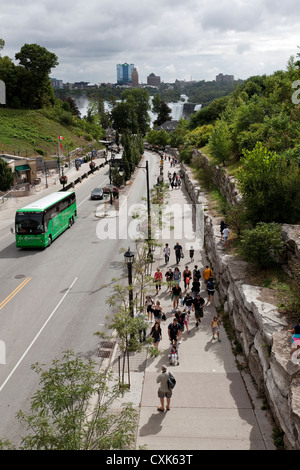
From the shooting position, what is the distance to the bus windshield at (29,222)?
81.7 feet

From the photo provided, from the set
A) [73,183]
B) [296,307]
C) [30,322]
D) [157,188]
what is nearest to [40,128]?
[73,183]

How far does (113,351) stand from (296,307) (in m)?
6.30

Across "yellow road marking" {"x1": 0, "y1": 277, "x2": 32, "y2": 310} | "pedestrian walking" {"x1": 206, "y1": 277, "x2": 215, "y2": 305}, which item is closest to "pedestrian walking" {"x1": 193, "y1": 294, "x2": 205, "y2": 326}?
"pedestrian walking" {"x1": 206, "y1": 277, "x2": 215, "y2": 305}

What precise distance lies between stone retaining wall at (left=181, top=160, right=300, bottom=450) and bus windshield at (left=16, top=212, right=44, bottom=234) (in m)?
12.4

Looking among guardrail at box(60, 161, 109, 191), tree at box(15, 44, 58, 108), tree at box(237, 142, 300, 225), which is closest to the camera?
tree at box(237, 142, 300, 225)

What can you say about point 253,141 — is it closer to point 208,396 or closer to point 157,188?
point 157,188

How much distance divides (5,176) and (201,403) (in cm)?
3788

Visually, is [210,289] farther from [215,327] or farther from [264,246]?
[264,246]

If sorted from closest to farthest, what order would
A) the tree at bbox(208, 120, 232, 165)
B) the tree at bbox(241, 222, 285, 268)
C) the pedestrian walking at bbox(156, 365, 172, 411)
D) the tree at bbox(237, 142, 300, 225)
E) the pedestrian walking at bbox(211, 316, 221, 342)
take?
the pedestrian walking at bbox(156, 365, 172, 411), the pedestrian walking at bbox(211, 316, 221, 342), the tree at bbox(241, 222, 285, 268), the tree at bbox(237, 142, 300, 225), the tree at bbox(208, 120, 232, 165)

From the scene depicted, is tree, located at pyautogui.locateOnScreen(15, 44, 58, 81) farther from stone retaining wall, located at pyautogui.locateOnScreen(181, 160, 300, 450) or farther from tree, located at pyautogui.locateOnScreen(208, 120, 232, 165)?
stone retaining wall, located at pyautogui.locateOnScreen(181, 160, 300, 450)

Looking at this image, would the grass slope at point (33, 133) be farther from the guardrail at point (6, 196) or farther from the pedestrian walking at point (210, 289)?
the pedestrian walking at point (210, 289)

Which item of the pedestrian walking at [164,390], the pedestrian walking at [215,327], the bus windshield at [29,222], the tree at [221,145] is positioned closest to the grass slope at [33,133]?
the tree at [221,145]

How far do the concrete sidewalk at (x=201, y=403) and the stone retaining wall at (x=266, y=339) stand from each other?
559 millimetres

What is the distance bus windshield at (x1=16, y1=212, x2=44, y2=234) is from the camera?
81.7 feet
